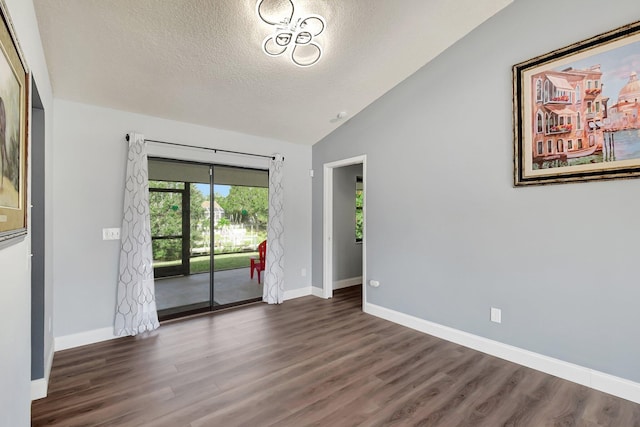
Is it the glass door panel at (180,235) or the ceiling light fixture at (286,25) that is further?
the glass door panel at (180,235)

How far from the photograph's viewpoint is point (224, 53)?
2754 mm

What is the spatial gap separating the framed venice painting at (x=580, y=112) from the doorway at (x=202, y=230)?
3287 mm

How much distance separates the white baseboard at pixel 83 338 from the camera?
2.99 meters

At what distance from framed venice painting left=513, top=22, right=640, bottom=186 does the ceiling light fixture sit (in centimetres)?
185

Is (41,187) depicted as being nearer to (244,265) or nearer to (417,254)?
(244,265)

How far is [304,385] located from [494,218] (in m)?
2.26

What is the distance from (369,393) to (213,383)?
3.97 ft

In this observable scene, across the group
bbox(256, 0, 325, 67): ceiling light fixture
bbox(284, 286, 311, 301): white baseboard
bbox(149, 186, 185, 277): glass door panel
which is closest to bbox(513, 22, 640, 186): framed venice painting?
bbox(256, 0, 325, 67): ceiling light fixture

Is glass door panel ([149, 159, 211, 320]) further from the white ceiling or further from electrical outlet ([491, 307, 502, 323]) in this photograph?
electrical outlet ([491, 307, 502, 323])

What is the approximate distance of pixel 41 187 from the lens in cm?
243

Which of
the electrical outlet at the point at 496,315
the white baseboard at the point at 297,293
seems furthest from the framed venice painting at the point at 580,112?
the white baseboard at the point at 297,293

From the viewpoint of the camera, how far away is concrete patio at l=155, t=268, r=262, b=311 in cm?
388

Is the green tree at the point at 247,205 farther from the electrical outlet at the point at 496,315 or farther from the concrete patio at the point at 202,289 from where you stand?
the electrical outlet at the point at 496,315

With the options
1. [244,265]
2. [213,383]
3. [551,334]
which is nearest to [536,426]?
[551,334]
